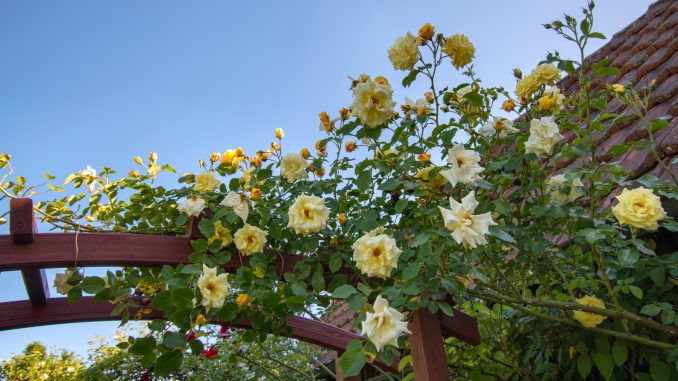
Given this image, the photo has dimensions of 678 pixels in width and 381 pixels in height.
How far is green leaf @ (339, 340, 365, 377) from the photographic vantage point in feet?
3.76

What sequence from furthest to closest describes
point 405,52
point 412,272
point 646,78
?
point 646,78, point 405,52, point 412,272

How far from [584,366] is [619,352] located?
0.36 feet

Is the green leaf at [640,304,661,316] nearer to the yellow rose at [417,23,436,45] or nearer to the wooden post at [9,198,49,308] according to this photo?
the yellow rose at [417,23,436,45]

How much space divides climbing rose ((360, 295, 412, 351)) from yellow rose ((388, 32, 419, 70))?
0.72 meters

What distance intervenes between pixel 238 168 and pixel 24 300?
0.92 meters

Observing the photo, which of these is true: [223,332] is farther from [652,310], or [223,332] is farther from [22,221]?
[652,310]

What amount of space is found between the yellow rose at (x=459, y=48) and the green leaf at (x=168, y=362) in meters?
1.17

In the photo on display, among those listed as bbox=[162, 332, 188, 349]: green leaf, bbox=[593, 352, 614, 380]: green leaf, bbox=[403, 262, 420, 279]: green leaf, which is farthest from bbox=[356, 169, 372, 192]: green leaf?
bbox=[593, 352, 614, 380]: green leaf

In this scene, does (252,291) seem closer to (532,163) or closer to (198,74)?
(532,163)

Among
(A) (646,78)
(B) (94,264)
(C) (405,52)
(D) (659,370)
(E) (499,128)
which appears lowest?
(D) (659,370)

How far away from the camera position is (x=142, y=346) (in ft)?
4.45

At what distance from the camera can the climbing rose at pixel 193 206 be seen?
1.55 m

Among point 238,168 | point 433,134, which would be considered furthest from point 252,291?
point 433,134

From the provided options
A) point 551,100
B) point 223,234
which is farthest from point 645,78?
point 223,234
